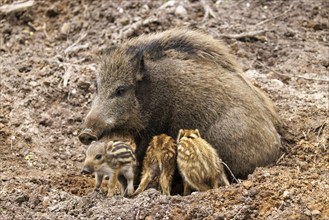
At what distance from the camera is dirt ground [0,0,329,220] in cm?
666

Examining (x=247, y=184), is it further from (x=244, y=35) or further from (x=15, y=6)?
(x=15, y=6)

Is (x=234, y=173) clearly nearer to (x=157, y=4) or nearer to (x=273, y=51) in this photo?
(x=273, y=51)

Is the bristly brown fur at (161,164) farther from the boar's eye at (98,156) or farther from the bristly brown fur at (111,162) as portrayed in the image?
the boar's eye at (98,156)

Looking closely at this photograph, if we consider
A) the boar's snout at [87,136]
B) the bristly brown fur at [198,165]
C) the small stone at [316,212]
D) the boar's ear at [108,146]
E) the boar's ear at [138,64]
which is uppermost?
the boar's ear at [138,64]

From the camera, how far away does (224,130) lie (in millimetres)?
7824

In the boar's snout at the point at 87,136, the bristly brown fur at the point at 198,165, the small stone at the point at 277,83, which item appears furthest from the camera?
the small stone at the point at 277,83

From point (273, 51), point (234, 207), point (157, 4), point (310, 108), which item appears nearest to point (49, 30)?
point (157, 4)

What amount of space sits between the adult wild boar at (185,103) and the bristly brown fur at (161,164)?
49 cm

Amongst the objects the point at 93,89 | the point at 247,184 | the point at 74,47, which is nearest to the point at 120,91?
the point at 93,89

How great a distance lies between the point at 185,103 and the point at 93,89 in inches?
70.8

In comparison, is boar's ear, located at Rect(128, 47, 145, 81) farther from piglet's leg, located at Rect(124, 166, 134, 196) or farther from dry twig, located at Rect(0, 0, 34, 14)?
dry twig, located at Rect(0, 0, 34, 14)

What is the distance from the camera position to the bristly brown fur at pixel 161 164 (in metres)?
7.42

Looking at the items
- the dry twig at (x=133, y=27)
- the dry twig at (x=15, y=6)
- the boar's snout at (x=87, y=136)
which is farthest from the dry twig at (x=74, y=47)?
the boar's snout at (x=87, y=136)

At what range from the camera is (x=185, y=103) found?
314 inches
